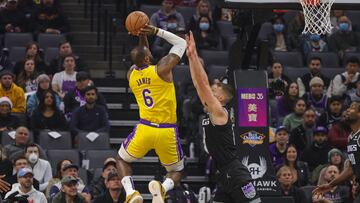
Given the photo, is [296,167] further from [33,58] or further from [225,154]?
[225,154]

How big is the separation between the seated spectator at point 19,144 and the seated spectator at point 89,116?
4.32ft

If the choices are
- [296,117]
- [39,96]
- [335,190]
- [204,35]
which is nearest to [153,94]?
[335,190]

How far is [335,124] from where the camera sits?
20.5 m

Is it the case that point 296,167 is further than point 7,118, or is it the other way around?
point 7,118

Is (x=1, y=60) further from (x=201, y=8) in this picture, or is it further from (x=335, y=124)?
(x=335, y=124)

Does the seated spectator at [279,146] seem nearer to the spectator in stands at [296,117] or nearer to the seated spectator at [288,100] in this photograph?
the spectator in stands at [296,117]

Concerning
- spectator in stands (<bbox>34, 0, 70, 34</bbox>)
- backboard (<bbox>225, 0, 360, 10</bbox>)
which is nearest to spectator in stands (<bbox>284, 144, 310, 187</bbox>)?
backboard (<bbox>225, 0, 360, 10</bbox>)

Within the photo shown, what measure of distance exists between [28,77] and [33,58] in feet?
1.34

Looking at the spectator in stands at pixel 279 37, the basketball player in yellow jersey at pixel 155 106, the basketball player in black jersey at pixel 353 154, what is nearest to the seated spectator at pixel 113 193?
the basketball player in yellow jersey at pixel 155 106

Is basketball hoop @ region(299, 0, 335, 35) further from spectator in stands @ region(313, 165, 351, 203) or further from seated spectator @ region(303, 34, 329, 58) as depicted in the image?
seated spectator @ region(303, 34, 329, 58)

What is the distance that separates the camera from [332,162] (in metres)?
19.2

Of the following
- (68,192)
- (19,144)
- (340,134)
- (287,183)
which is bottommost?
(287,183)

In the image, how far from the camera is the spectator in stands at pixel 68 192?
16.5m

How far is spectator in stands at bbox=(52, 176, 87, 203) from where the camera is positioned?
16453 millimetres
